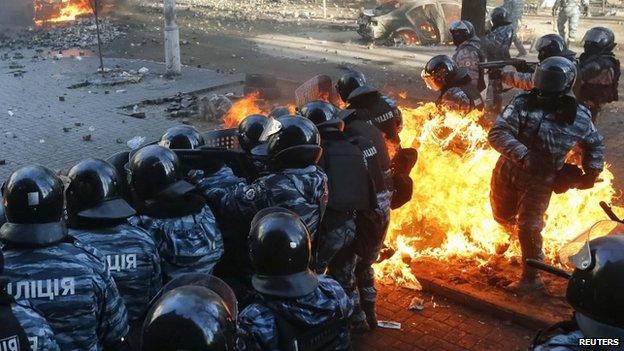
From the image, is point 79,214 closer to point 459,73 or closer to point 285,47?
point 459,73

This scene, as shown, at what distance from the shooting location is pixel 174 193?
4023 millimetres

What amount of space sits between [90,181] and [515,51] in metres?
16.5

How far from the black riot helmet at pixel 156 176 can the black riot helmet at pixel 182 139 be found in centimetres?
90

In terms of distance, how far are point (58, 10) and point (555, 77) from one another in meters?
22.6

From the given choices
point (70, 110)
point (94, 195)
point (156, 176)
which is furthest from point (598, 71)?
point (70, 110)

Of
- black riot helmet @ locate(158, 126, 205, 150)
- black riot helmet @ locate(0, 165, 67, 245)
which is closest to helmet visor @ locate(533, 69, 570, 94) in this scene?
black riot helmet @ locate(158, 126, 205, 150)

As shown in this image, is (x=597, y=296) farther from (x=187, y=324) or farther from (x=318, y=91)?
(x=318, y=91)

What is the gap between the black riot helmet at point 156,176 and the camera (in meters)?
A: 4.05

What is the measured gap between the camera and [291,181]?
4340 mm

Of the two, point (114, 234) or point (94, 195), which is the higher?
point (94, 195)

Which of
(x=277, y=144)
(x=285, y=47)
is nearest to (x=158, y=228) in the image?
(x=277, y=144)

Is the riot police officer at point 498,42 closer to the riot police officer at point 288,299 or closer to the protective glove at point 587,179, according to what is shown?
the protective glove at point 587,179

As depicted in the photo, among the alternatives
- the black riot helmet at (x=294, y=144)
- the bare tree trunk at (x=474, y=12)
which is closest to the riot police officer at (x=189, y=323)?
the black riot helmet at (x=294, y=144)

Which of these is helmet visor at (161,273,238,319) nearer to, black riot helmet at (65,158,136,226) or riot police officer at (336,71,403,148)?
black riot helmet at (65,158,136,226)
